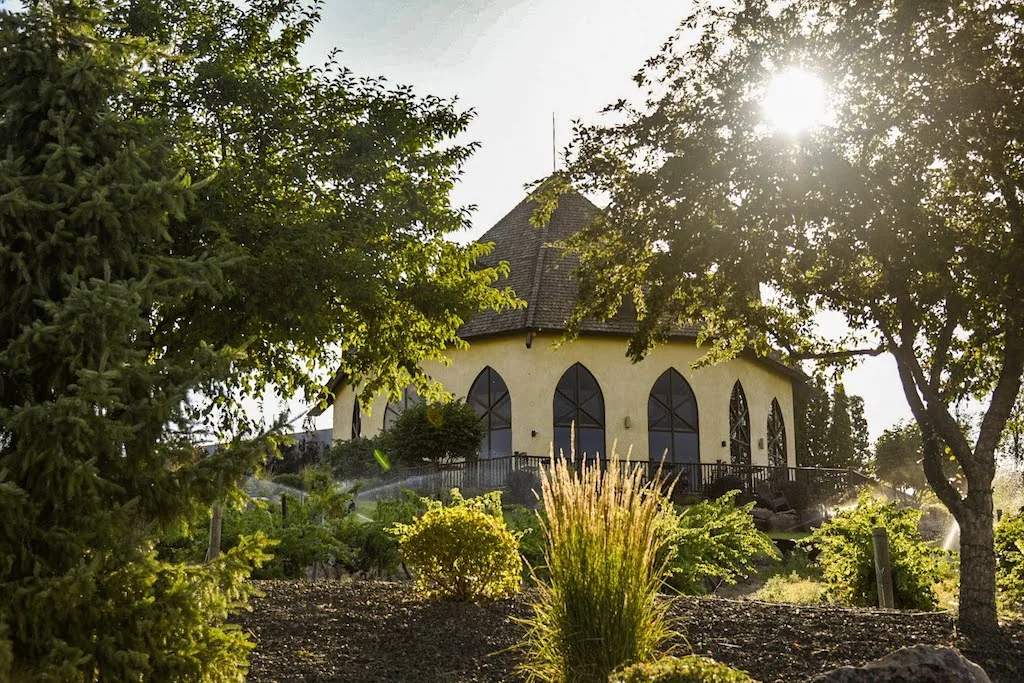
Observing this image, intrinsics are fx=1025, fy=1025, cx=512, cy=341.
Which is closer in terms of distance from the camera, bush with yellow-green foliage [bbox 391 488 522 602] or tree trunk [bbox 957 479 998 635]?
tree trunk [bbox 957 479 998 635]

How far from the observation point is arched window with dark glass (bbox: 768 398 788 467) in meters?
30.3

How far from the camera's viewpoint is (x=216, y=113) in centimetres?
A: 1088

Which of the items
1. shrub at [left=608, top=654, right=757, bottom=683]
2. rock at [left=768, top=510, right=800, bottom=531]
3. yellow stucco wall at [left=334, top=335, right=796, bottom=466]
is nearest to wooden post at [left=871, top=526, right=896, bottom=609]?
shrub at [left=608, top=654, right=757, bottom=683]

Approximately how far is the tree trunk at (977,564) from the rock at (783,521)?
14.1 metres

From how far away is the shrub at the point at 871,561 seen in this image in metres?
11.0

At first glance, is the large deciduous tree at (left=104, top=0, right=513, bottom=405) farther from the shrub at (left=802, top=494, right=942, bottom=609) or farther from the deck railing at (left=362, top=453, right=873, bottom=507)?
the deck railing at (left=362, top=453, right=873, bottom=507)

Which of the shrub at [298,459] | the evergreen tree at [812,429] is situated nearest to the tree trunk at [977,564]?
the shrub at [298,459]

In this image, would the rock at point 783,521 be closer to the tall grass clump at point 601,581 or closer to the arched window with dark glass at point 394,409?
the arched window with dark glass at point 394,409

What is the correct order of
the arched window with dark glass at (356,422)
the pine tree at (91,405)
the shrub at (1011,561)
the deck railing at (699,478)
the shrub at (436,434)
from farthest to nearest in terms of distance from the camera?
the arched window with dark glass at (356,422) → the shrub at (436,434) → the deck railing at (699,478) → the shrub at (1011,561) → the pine tree at (91,405)

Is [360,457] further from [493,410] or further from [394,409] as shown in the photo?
[493,410]

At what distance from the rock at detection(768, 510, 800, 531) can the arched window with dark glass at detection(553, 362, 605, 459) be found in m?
4.75

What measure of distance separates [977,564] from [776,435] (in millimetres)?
22201

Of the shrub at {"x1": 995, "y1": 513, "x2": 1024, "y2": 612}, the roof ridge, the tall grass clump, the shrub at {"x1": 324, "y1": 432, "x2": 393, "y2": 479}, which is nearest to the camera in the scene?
the tall grass clump

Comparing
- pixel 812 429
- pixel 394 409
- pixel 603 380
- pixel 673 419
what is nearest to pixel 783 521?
pixel 673 419
